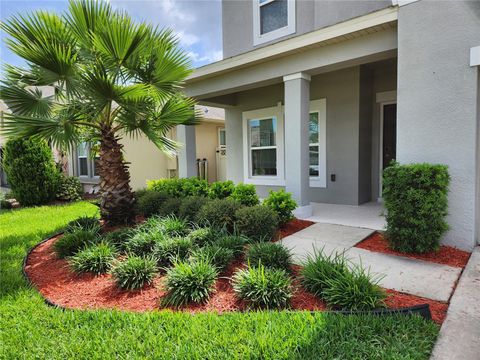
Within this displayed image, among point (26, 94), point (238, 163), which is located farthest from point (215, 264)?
point (238, 163)

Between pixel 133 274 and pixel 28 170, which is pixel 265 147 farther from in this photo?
pixel 28 170

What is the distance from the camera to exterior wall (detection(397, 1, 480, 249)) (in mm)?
4102

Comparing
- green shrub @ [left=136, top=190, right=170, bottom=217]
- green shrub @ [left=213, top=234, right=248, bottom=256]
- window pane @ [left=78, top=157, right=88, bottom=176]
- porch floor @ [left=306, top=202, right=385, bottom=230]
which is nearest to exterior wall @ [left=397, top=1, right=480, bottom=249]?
porch floor @ [left=306, top=202, right=385, bottom=230]

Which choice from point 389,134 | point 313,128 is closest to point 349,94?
point 313,128

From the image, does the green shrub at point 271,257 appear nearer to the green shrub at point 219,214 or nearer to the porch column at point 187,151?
the green shrub at point 219,214

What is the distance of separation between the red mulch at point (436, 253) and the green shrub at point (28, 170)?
1001 cm

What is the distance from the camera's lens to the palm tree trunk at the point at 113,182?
5.59 metres

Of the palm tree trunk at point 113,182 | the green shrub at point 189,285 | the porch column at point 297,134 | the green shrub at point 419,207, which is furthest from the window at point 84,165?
the green shrub at point 419,207

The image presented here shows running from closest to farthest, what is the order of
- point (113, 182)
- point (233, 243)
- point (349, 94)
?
point (233, 243), point (113, 182), point (349, 94)

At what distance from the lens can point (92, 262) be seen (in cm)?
402

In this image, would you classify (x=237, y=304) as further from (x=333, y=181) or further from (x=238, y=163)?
(x=238, y=163)

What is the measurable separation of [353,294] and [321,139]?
213 inches

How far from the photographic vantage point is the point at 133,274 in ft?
11.5

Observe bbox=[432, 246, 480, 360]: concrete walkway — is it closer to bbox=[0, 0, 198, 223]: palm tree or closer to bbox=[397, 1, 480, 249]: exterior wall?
bbox=[397, 1, 480, 249]: exterior wall
